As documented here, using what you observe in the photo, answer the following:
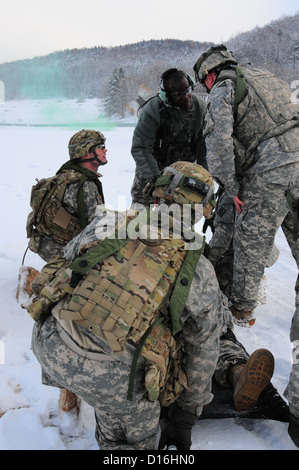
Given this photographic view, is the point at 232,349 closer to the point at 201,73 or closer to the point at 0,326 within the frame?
the point at 0,326

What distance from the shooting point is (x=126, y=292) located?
1595 mm

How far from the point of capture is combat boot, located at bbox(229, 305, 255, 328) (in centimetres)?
323

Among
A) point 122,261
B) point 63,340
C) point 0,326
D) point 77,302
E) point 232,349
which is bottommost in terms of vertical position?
point 0,326

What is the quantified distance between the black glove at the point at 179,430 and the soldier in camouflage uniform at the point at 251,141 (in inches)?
63.6

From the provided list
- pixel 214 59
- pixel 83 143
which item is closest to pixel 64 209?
pixel 83 143

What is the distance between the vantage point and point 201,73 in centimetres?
309

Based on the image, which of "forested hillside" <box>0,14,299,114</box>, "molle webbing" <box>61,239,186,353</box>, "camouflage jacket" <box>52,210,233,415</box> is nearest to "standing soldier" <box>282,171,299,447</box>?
"camouflage jacket" <box>52,210,233,415</box>

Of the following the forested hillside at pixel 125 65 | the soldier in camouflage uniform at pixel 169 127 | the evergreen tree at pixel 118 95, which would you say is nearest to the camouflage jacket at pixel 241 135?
the soldier in camouflage uniform at pixel 169 127

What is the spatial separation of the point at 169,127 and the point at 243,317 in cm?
199

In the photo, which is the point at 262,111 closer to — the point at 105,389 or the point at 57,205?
the point at 57,205

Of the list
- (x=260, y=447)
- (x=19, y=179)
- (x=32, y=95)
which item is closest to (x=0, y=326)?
(x=260, y=447)

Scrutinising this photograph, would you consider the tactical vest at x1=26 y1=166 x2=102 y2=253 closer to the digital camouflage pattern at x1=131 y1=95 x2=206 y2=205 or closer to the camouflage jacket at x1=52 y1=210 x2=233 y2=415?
the digital camouflage pattern at x1=131 y1=95 x2=206 y2=205

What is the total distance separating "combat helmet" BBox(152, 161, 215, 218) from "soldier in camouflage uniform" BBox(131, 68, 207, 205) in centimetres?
163

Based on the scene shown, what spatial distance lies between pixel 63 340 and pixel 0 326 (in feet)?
6.01
